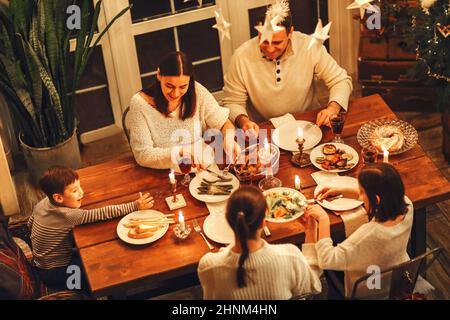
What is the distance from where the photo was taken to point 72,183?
2.94 m

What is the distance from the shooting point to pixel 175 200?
3.02 meters

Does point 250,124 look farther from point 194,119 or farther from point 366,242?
point 366,242

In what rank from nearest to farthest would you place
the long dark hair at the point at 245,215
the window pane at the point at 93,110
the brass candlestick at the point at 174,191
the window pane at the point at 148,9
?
the long dark hair at the point at 245,215, the brass candlestick at the point at 174,191, the window pane at the point at 148,9, the window pane at the point at 93,110

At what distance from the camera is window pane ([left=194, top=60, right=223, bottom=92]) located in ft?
16.2

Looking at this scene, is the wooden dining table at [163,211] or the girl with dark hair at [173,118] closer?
the wooden dining table at [163,211]

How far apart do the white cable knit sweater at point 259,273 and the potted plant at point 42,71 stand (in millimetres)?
2048

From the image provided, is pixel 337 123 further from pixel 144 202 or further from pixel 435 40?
pixel 435 40

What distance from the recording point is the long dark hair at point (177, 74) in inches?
124

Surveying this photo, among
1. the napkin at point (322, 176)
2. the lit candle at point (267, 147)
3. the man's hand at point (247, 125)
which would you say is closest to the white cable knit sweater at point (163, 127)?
the man's hand at point (247, 125)

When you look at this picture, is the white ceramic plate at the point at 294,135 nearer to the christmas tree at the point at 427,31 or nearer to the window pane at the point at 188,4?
the christmas tree at the point at 427,31

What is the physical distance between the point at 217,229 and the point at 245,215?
53 cm

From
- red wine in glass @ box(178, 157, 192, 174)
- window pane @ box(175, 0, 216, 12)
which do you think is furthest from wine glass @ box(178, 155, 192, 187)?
window pane @ box(175, 0, 216, 12)

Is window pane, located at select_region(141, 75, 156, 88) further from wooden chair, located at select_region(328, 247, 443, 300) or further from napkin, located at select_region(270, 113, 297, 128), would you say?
wooden chair, located at select_region(328, 247, 443, 300)

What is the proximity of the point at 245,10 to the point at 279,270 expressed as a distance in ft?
8.75
